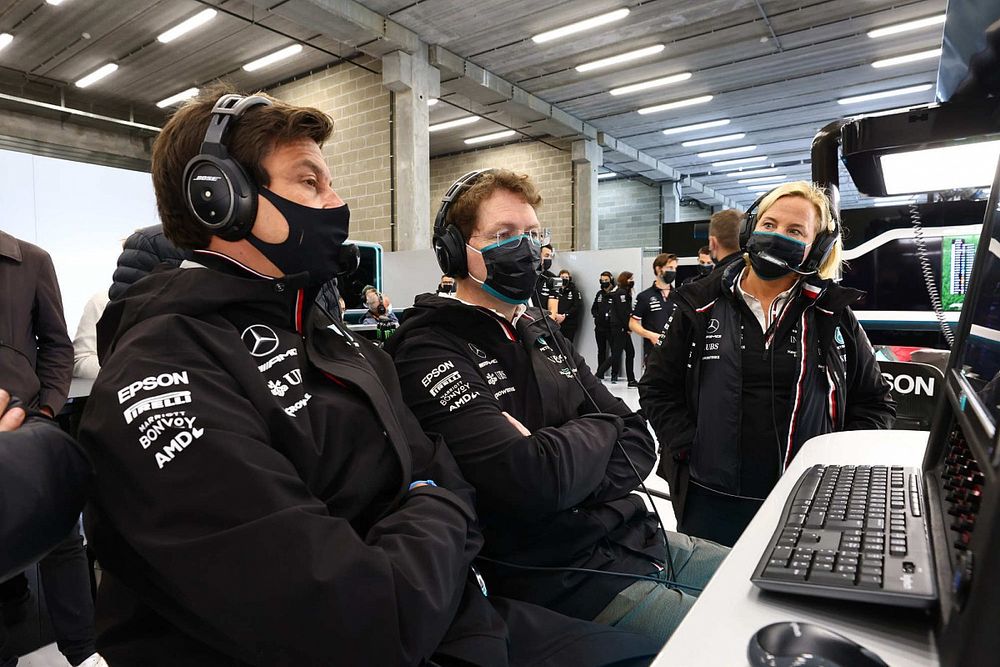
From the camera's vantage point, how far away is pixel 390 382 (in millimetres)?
1208

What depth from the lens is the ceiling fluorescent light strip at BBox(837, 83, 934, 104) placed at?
1015cm

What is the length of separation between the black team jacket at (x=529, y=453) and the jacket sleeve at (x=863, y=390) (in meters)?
0.84

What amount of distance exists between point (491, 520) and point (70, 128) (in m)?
13.1

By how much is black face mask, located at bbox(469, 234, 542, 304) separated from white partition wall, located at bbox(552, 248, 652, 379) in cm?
739

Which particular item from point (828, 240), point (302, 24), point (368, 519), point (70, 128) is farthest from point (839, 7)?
point (70, 128)

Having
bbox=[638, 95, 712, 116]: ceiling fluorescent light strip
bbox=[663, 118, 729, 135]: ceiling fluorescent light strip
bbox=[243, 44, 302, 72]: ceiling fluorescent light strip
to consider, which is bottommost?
bbox=[663, 118, 729, 135]: ceiling fluorescent light strip

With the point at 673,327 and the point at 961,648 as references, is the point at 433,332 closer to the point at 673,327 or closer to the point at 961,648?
the point at 673,327

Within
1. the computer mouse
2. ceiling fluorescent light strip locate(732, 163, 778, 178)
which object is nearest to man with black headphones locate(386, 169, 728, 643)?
the computer mouse

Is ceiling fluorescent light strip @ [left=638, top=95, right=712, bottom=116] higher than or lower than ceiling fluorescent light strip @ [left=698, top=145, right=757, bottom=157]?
higher

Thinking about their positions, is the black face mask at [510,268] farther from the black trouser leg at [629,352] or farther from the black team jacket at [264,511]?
the black trouser leg at [629,352]

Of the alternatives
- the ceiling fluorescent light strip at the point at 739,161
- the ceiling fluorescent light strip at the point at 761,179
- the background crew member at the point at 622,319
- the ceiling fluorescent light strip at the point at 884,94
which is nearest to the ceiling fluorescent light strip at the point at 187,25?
the background crew member at the point at 622,319

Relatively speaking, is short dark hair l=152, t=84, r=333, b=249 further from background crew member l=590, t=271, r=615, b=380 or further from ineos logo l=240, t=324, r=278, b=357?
background crew member l=590, t=271, r=615, b=380

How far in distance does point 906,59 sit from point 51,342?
36.2 ft

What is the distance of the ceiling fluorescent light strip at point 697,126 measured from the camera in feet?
40.0
